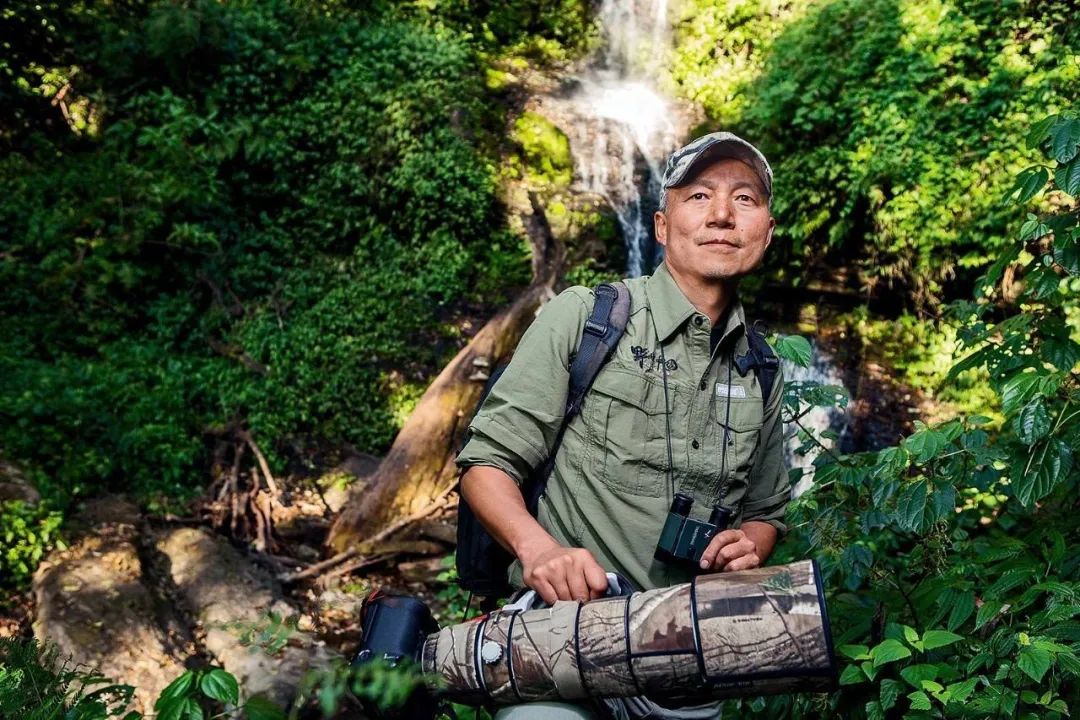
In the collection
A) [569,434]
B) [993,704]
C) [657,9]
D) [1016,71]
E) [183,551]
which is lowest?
[183,551]

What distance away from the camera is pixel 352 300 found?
9352 mm

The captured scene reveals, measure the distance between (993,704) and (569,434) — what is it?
4.60 ft

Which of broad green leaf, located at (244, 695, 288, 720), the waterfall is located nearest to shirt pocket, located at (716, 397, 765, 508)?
broad green leaf, located at (244, 695, 288, 720)

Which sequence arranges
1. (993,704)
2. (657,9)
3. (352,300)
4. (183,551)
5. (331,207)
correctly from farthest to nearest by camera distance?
1. (657,9)
2. (331,207)
3. (352,300)
4. (183,551)
5. (993,704)

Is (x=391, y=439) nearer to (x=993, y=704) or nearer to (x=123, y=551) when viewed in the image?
(x=123, y=551)

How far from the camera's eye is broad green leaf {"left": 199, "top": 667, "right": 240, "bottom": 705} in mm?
1686

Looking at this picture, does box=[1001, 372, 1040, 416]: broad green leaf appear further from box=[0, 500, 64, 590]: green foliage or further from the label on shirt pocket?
box=[0, 500, 64, 590]: green foliage

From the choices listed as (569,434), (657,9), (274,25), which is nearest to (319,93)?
(274,25)

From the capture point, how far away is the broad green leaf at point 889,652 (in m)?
2.23

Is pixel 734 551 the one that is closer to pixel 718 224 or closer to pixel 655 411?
pixel 655 411

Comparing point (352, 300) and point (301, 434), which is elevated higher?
point (352, 300)

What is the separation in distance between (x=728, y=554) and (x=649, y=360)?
22.8 inches

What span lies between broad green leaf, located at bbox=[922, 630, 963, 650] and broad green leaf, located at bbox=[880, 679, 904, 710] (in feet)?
0.60

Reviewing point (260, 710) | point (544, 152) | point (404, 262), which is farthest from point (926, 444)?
point (544, 152)
